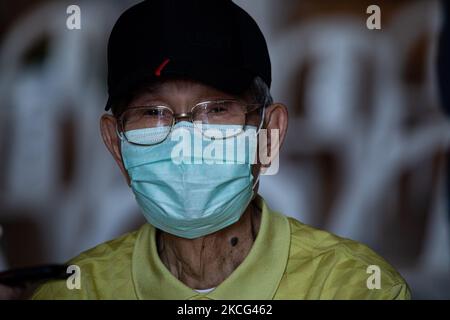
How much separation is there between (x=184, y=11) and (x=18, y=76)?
1679 millimetres

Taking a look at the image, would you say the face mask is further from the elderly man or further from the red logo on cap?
the red logo on cap

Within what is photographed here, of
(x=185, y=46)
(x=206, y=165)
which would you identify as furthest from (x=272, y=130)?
(x=185, y=46)

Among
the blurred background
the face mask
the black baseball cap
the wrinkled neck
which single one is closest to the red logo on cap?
the black baseball cap

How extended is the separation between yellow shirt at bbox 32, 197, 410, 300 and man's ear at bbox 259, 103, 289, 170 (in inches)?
5.4

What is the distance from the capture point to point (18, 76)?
3.45m

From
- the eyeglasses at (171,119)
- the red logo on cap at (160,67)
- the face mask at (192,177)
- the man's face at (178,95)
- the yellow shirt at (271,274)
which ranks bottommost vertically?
the yellow shirt at (271,274)

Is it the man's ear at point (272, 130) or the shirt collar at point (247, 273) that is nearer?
the shirt collar at point (247, 273)

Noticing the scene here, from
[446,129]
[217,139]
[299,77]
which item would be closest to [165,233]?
[217,139]

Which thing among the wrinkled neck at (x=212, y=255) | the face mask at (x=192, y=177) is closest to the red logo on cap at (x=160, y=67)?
the face mask at (x=192, y=177)

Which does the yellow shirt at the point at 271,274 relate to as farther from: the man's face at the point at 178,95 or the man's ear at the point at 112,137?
the man's face at the point at 178,95

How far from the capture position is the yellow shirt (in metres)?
1.98

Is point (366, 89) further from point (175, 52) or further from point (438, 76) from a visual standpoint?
point (175, 52)

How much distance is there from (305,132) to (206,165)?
1539 millimetres

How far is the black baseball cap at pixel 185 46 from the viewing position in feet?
6.35
